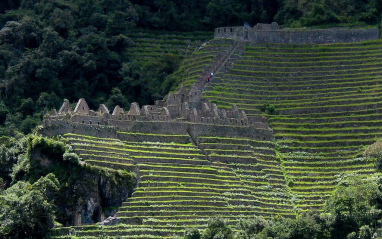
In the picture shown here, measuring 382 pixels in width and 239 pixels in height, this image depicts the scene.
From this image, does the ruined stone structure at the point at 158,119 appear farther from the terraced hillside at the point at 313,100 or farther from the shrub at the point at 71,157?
the shrub at the point at 71,157

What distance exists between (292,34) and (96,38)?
13.4 metres

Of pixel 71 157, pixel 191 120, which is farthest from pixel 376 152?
pixel 71 157

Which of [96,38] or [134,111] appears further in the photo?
[96,38]

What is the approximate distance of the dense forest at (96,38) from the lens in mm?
91812

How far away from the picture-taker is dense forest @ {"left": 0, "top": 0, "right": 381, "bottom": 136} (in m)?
91.8

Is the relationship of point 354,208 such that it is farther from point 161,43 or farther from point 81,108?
Answer: point 161,43

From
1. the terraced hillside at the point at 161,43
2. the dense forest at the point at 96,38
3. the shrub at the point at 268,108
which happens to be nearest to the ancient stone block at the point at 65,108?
the dense forest at the point at 96,38

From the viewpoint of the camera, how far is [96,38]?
95500mm

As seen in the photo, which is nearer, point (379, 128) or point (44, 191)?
point (44, 191)

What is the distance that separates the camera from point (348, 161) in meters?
82.6

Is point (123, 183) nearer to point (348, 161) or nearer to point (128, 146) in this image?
point (128, 146)

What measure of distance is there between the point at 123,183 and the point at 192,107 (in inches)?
479

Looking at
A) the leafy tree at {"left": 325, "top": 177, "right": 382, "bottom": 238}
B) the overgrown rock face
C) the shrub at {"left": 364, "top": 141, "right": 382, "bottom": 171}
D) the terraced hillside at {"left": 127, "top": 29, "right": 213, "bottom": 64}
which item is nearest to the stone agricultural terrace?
the overgrown rock face

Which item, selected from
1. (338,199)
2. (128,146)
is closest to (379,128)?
(338,199)
